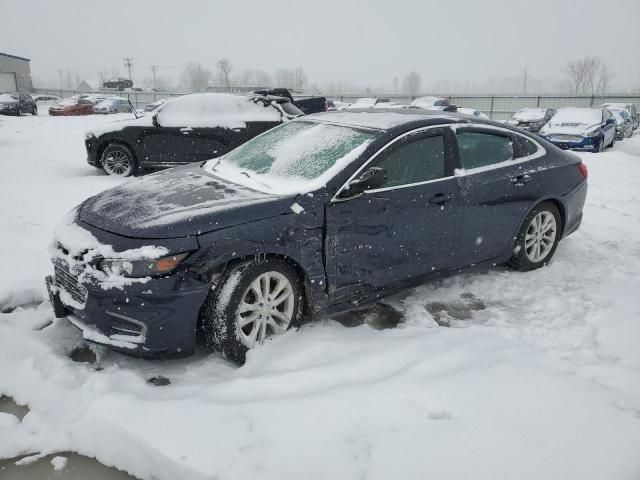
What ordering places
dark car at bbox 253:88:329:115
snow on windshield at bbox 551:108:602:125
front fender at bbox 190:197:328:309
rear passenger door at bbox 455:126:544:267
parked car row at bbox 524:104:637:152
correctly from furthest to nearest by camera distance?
1. snow on windshield at bbox 551:108:602:125
2. parked car row at bbox 524:104:637:152
3. dark car at bbox 253:88:329:115
4. rear passenger door at bbox 455:126:544:267
5. front fender at bbox 190:197:328:309

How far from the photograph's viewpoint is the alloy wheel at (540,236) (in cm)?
461

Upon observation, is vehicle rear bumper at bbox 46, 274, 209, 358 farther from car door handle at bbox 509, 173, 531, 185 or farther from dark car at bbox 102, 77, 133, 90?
dark car at bbox 102, 77, 133, 90

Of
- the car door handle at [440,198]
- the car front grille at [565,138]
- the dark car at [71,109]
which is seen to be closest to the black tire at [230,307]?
the car door handle at [440,198]

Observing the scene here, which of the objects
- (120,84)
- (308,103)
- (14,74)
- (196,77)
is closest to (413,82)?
(196,77)

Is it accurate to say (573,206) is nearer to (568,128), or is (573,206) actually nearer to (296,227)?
(296,227)

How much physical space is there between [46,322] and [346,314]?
2.17m

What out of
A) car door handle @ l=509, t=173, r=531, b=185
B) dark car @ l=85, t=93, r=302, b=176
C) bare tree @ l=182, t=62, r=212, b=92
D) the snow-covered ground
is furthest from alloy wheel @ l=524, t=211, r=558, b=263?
bare tree @ l=182, t=62, r=212, b=92

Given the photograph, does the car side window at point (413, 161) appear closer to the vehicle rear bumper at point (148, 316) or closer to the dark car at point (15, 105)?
the vehicle rear bumper at point (148, 316)

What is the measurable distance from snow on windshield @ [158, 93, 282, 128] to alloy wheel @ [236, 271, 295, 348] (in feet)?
20.6

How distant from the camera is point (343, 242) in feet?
11.0

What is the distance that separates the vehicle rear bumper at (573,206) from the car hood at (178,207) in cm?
300

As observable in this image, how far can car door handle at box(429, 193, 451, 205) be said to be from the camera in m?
3.74

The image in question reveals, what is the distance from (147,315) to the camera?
2.77 metres

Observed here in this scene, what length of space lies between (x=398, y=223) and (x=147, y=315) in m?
1.80
